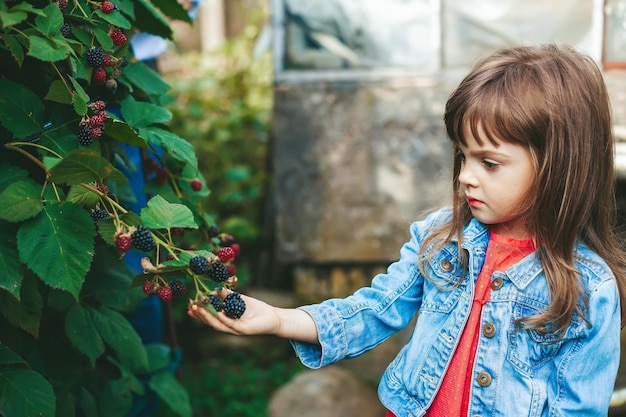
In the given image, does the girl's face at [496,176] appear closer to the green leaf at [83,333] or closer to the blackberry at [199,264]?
the blackberry at [199,264]

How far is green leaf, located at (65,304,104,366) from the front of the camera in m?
1.66

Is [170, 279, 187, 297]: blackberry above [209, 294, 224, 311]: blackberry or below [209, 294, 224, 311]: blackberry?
above

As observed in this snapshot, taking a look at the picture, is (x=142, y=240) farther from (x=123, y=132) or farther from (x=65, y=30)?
(x=65, y=30)

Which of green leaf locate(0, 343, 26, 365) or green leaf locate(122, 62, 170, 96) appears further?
green leaf locate(122, 62, 170, 96)

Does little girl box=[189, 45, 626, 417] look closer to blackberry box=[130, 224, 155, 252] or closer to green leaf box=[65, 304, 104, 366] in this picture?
blackberry box=[130, 224, 155, 252]

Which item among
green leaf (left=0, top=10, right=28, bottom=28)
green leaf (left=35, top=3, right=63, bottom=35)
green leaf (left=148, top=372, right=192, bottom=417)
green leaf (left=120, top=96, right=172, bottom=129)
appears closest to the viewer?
green leaf (left=0, top=10, right=28, bottom=28)

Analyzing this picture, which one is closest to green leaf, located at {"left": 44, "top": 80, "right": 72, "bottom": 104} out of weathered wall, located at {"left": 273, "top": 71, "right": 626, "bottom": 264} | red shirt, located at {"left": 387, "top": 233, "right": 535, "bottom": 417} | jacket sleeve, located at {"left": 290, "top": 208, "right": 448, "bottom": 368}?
A: jacket sleeve, located at {"left": 290, "top": 208, "right": 448, "bottom": 368}

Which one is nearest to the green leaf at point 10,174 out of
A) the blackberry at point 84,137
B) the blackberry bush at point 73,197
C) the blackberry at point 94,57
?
the blackberry bush at point 73,197

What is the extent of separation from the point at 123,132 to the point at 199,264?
1.00 ft

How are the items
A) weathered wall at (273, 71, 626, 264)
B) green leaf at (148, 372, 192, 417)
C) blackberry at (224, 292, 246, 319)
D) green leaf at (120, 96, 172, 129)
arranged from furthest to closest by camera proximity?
weathered wall at (273, 71, 626, 264) → green leaf at (148, 372, 192, 417) → green leaf at (120, 96, 172, 129) → blackberry at (224, 292, 246, 319)

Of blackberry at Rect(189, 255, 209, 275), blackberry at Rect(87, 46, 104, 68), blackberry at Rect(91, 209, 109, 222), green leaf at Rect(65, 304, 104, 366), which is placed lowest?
green leaf at Rect(65, 304, 104, 366)

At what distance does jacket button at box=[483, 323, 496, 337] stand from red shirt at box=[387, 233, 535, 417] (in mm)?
34

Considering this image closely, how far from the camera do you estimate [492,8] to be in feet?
11.1

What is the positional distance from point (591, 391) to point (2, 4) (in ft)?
4.34
